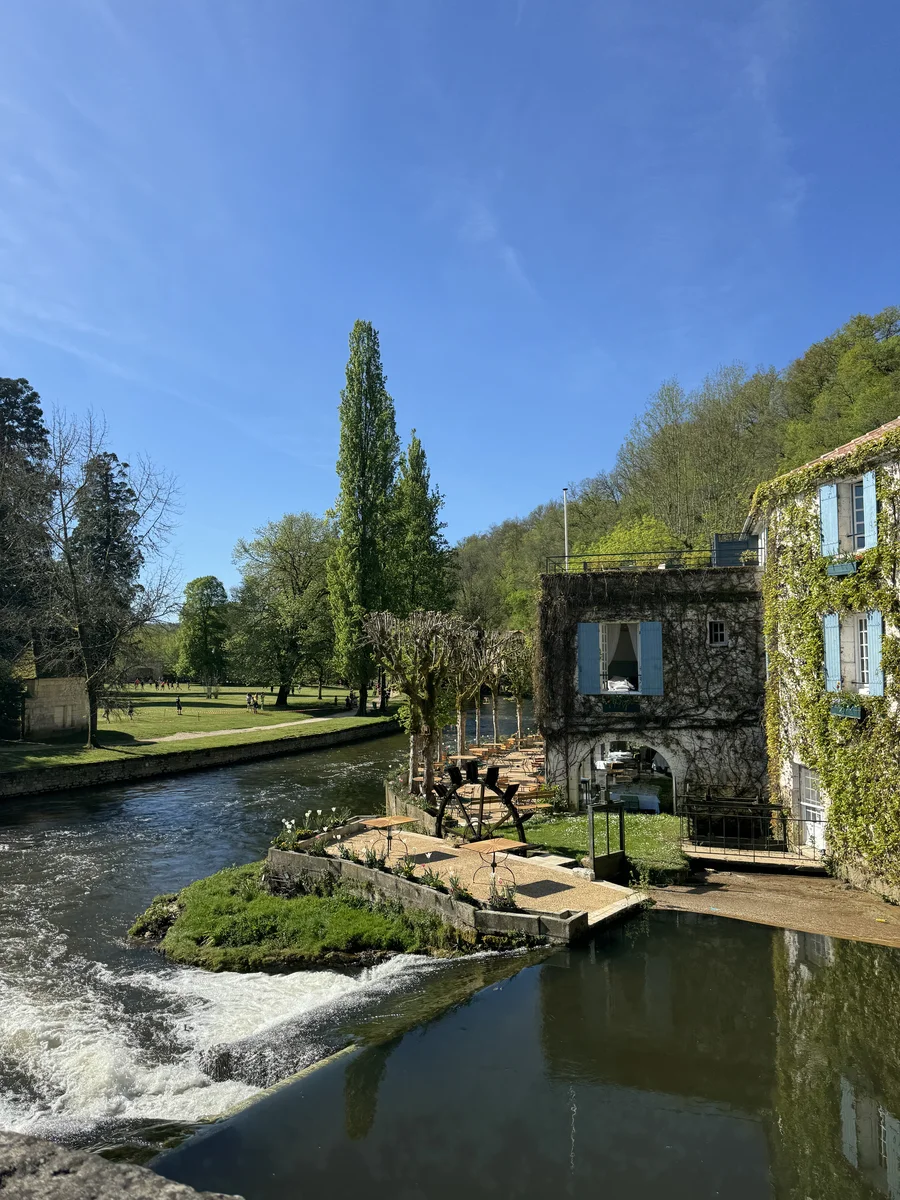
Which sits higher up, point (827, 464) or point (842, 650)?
point (827, 464)

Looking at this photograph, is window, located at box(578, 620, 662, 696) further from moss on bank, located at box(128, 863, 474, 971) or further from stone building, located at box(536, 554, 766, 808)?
moss on bank, located at box(128, 863, 474, 971)

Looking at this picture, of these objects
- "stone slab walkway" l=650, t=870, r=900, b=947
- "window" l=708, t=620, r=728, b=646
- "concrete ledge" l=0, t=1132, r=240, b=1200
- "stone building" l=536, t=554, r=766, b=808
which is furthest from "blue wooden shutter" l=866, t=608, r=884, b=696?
"concrete ledge" l=0, t=1132, r=240, b=1200

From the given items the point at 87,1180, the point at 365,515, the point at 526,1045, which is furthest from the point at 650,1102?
the point at 365,515

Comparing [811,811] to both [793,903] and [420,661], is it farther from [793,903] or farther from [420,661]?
[420,661]

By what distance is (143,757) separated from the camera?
109 feet

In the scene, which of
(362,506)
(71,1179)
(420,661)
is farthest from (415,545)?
(71,1179)

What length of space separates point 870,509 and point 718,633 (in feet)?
23.2

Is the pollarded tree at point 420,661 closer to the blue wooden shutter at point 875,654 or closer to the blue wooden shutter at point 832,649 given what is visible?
the blue wooden shutter at point 832,649

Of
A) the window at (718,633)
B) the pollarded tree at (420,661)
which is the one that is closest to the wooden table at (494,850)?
the pollarded tree at (420,661)

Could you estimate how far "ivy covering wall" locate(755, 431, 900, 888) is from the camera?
1412cm

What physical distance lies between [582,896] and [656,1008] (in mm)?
3452

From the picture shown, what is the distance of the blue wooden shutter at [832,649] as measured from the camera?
15734 millimetres

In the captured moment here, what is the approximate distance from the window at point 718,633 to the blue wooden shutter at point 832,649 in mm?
4920

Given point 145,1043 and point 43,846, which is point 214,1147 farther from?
point 43,846
